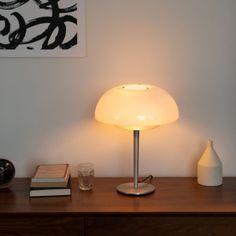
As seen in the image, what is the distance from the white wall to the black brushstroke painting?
0.24ft

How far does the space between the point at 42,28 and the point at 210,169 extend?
1.01 meters

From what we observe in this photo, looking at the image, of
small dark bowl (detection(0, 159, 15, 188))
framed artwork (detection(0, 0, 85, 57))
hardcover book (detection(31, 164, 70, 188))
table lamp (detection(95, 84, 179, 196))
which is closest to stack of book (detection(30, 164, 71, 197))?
hardcover book (detection(31, 164, 70, 188))

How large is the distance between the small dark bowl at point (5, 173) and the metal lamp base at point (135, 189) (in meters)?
0.49

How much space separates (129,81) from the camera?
190 centimetres

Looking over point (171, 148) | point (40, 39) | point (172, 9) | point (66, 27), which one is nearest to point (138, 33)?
point (172, 9)

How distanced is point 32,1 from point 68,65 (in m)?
0.34

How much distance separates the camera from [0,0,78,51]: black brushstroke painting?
1.84 m

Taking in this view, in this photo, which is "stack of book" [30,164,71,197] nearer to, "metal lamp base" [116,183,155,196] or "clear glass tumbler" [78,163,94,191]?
"clear glass tumbler" [78,163,94,191]

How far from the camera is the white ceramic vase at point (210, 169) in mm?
1775

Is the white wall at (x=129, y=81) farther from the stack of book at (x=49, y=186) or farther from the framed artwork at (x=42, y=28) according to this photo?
the stack of book at (x=49, y=186)

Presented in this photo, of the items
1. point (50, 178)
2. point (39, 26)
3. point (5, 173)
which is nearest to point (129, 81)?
point (39, 26)

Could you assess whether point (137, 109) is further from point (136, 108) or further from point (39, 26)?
point (39, 26)

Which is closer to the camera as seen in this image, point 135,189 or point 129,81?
point 135,189

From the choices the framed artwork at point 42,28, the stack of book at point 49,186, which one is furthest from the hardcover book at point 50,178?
the framed artwork at point 42,28
